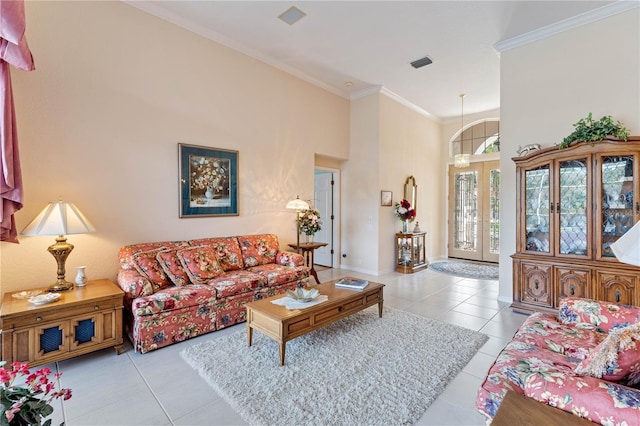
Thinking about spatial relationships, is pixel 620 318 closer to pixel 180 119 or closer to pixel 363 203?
pixel 363 203

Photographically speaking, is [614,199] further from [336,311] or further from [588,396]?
[336,311]

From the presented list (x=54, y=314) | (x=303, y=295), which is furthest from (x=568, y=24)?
(x=54, y=314)

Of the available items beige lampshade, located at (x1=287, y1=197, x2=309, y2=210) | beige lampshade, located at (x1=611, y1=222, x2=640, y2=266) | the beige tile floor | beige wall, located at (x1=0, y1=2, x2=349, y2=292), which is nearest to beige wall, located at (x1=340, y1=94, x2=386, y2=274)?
beige lampshade, located at (x1=287, y1=197, x2=309, y2=210)

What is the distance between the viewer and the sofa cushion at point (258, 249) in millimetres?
4270

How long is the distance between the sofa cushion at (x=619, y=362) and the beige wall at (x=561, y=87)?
3.23 m

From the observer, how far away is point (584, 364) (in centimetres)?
144

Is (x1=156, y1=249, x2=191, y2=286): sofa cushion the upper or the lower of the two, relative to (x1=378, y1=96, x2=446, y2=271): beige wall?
lower

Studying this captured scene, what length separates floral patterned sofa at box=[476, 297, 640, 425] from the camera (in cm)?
116

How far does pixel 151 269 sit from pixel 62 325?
85 cm

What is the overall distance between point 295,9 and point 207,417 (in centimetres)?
415

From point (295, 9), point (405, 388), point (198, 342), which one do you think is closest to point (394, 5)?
point (295, 9)

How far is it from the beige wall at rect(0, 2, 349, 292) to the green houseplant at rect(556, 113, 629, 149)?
4.08m

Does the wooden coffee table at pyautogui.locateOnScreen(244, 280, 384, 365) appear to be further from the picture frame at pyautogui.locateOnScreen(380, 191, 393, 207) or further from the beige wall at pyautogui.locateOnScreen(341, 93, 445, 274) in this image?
the picture frame at pyautogui.locateOnScreen(380, 191, 393, 207)

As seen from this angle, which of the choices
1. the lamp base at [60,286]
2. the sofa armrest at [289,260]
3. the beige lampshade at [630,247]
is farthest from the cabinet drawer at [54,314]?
the beige lampshade at [630,247]
